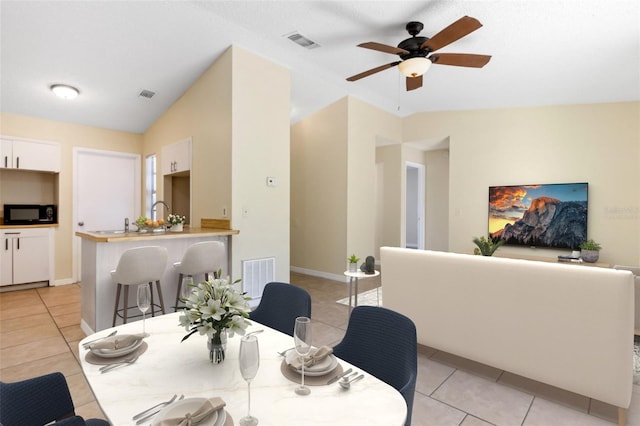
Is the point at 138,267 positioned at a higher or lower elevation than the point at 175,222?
lower

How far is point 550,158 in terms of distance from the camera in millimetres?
5074

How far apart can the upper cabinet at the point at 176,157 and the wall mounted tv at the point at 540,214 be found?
504cm

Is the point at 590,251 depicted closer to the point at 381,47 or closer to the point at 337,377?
the point at 381,47

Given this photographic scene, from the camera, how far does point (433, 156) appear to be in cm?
753

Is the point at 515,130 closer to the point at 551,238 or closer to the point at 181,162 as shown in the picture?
the point at 551,238

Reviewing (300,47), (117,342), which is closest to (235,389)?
(117,342)

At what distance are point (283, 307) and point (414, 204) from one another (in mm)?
7661

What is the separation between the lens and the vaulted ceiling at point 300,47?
305cm

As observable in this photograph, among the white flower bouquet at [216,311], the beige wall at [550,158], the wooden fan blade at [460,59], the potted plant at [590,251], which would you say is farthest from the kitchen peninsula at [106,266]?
the potted plant at [590,251]

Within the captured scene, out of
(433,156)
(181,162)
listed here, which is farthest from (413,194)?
(181,162)

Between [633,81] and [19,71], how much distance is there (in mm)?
7544

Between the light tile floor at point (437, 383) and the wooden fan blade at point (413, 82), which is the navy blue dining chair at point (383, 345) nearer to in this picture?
the light tile floor at point (437, 383)

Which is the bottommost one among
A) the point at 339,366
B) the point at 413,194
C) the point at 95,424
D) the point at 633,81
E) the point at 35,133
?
the point at 95,424

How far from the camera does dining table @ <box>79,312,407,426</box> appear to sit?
93 centimetres
